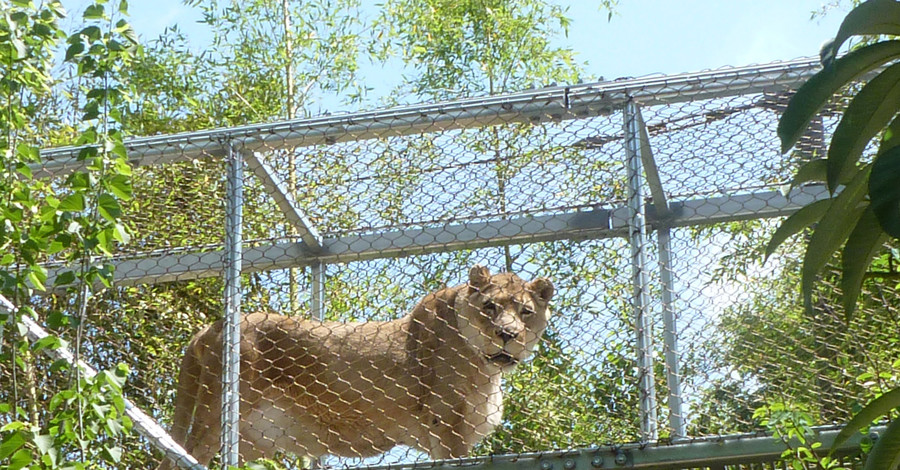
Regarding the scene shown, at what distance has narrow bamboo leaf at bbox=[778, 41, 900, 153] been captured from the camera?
1.20 m

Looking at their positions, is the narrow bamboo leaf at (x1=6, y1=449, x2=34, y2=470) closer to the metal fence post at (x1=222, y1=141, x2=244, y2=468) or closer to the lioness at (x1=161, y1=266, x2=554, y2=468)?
the metal fence post at (x1=222, y1=141, x2=244, y2=468)

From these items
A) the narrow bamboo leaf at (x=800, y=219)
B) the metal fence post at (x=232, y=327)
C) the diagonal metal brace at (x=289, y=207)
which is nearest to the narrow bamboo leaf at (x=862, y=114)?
the narrow bamboo leaf at (x=800, y=219)

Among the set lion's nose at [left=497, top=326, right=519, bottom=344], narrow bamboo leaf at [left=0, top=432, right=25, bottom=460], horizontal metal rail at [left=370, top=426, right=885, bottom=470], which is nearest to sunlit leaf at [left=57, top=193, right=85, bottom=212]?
narrow bamboo leaf at [left=0, top=432, right=25, bottom=460]

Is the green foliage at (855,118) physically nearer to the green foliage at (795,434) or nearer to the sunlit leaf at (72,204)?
the green foliage at (795,434)

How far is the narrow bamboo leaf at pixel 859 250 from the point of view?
1.16 metres

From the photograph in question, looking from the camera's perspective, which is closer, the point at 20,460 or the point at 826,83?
the point at 826,83

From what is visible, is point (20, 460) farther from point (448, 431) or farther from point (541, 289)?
point (541, 289)

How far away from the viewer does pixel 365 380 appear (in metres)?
3.70

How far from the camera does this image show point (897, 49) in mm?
1200

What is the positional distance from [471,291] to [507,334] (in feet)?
0.82

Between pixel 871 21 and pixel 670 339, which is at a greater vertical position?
pixel 871 21

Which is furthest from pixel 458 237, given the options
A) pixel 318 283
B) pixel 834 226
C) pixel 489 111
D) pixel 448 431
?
pixel 834 226

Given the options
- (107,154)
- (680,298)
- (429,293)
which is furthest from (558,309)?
(107,154)

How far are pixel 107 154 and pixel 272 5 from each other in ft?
16.1
